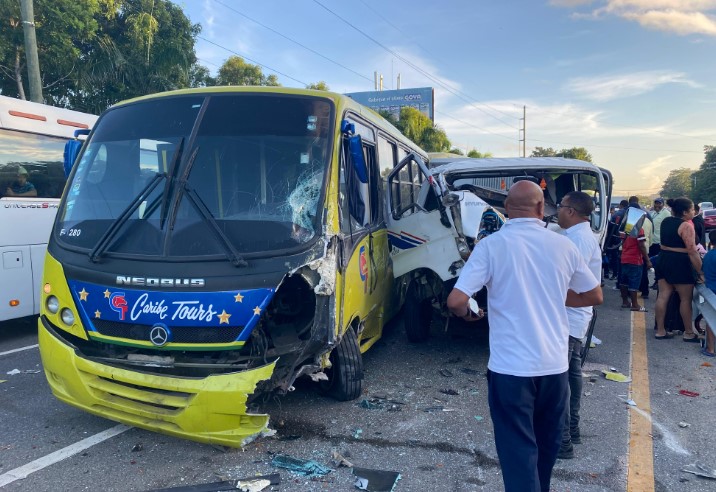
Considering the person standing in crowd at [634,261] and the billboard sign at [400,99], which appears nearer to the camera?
the person standing in crowd at [634,261]

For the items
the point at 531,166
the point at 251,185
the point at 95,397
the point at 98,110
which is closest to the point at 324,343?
the point at 251,185

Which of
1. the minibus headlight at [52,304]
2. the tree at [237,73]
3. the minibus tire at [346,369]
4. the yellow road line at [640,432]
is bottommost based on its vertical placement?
the yellow road line at [640,432]

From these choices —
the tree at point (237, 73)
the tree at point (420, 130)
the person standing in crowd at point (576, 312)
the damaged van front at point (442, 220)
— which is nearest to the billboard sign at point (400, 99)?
the tree at point (420, 130)

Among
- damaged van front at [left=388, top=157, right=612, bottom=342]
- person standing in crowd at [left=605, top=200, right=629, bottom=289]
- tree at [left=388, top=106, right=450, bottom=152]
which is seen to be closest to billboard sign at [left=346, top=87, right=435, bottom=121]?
tree at [left=388, top=106, right=450, bottom=152]

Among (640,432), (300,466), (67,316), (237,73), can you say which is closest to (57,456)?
(67,316)

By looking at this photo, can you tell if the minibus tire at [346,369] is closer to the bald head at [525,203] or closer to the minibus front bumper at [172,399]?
the minibus front bumper at [172,399]

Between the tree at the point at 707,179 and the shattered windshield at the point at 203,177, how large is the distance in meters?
65.4

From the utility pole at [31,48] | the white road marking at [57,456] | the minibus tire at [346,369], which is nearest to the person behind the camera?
the white road marking at [57,456]

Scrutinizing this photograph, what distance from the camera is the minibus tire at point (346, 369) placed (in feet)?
15.5

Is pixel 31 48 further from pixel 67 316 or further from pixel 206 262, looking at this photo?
pixel 206 262

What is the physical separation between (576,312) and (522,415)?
4.50 ft

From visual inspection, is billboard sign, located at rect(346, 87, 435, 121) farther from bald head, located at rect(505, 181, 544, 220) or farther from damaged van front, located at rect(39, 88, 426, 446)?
bald head, located at rect(505, 181, 544, 220)

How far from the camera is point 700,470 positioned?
374 centimetres

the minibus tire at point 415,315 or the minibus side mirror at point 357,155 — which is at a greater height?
the minibus side mirror at point 357,155
